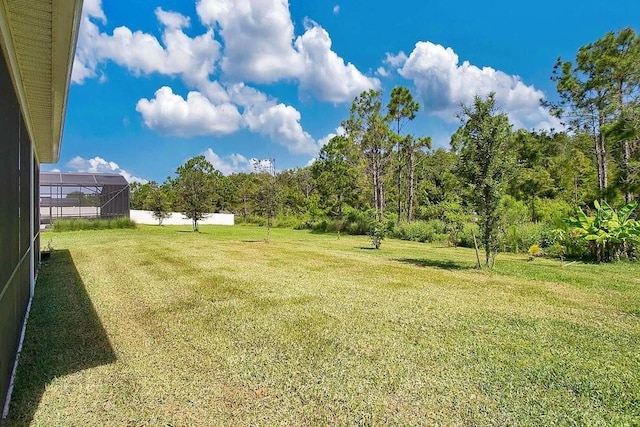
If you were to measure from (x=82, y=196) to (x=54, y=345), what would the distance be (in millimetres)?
22651

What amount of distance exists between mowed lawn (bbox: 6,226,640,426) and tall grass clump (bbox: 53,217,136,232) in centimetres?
1565

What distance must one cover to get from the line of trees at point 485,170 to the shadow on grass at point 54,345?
8455mm

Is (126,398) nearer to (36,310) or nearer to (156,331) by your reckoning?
(156,331)

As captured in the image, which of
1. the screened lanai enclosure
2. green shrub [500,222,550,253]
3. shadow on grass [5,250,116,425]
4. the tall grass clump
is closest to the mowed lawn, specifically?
shadow on grass [5,250,116,425]

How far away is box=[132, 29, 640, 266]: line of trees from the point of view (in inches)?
356

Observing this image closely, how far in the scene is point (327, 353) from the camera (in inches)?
142

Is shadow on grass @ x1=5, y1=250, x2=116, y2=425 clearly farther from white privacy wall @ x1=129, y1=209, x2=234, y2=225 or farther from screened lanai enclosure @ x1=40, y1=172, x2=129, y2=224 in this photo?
white privacy wall @ x1=129, y1=209, x2=234, y2=225

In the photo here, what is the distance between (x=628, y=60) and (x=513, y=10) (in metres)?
4.32

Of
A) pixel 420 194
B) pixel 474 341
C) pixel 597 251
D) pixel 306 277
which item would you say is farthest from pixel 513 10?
pixel 420 194

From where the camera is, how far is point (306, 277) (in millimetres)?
7871

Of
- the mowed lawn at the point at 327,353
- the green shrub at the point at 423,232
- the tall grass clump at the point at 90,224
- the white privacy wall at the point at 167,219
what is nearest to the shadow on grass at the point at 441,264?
the mowed lawn at the point at 327,353

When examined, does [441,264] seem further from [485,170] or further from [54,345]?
Result: [54,345]

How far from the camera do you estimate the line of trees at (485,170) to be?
9039 mm

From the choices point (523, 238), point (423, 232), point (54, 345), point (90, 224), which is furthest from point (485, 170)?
point (90, 224)
